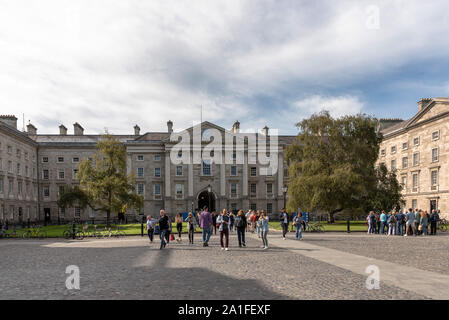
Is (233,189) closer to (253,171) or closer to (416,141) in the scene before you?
(253,171)

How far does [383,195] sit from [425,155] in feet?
48.6

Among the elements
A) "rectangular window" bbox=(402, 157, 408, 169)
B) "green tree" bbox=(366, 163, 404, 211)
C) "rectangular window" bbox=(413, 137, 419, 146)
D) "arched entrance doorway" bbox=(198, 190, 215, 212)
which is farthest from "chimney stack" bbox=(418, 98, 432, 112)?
"arched entrance doorway" bbox=(198, 190, 215, 212)

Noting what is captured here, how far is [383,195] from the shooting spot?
121 feet

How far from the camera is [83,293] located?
7762 millimetres

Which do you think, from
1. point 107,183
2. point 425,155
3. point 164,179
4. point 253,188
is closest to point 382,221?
point 107,183

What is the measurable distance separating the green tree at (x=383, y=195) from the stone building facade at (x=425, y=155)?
8618 millimetres

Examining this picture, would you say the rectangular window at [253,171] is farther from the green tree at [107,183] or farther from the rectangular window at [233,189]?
the green tree at [107,183]

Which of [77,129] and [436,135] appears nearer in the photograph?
[436,135]

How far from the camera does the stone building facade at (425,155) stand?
1687 inches

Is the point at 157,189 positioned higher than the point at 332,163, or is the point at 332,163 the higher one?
the point at 332,163

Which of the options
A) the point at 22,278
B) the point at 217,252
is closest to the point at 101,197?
the point at 217,252

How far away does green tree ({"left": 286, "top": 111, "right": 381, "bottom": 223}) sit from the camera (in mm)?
35156

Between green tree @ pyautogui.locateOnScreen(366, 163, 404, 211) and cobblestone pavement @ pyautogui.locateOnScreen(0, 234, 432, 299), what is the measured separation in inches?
1031
